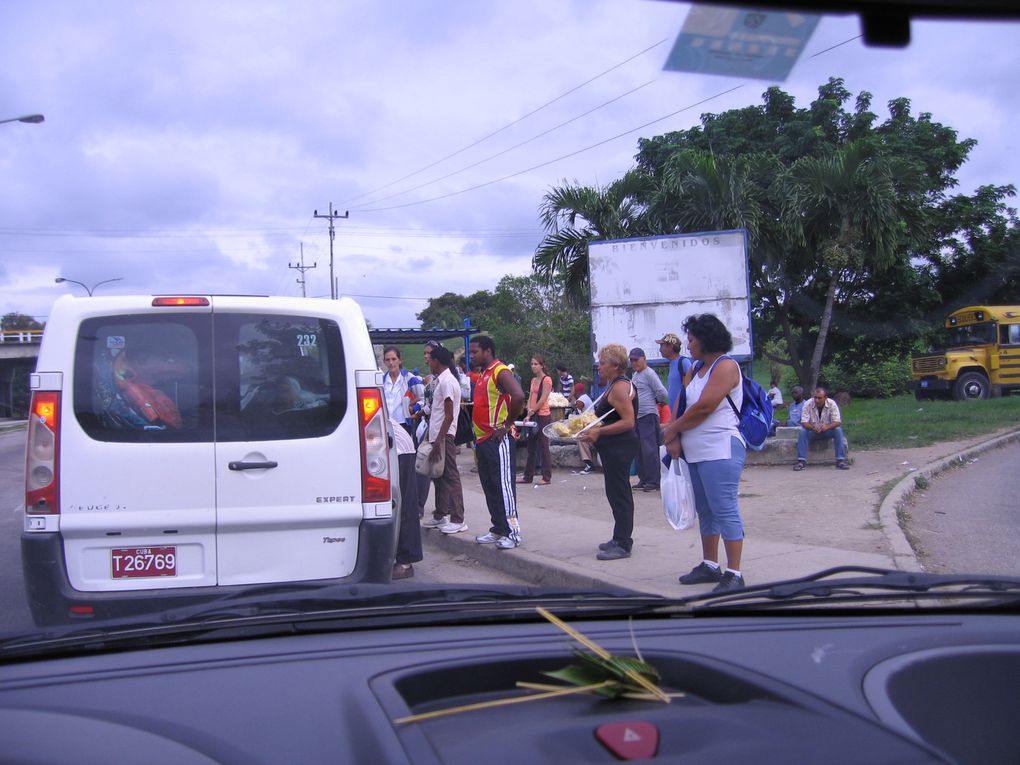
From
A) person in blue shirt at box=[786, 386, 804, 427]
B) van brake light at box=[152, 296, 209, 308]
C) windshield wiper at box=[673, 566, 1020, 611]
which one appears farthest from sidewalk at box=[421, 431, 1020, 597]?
van brake light at box=[152, 296, 209, 308]

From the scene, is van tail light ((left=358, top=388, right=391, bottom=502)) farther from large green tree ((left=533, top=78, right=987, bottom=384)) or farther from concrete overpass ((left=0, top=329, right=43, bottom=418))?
concrete overpass ((left=0, top=329, right=43, bottom=418))

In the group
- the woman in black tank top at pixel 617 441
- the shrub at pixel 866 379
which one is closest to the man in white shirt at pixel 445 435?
the woman in black tank top at pixel 617 441

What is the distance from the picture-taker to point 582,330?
31312 millimetres

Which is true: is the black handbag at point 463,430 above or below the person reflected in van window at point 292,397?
below

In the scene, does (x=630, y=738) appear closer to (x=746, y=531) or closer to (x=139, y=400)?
(x=139, y=400)

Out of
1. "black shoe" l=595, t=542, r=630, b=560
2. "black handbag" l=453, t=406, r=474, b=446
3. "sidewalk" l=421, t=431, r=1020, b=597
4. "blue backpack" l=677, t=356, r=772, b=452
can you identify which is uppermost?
"blue backpack" l=677, t=356, r=772, b=452

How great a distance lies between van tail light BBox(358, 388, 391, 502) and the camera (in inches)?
188

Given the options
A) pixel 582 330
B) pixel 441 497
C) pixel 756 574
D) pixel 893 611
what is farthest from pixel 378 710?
pixel 582 330

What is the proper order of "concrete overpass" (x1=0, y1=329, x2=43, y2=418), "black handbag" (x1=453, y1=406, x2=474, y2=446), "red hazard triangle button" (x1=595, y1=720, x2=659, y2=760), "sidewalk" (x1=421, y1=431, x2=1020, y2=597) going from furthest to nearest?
"concrete overpass" (x1=0, y1=329, x2=43, y2=418) < "black handbag" (x1=453, y1=406, x2=474, y2=446) < "sidewalk" (x1=421, y1=431, x2=1020, y2=597) < "red hazard triangle button" (x1=595, y1=720, x2=659, y2=760)

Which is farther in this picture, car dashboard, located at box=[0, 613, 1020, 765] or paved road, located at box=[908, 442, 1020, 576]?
paved road, located at box=[908, 442, 1020, 576]

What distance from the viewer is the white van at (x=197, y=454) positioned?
439cm

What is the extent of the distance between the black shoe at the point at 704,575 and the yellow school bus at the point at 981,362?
22.7 meters

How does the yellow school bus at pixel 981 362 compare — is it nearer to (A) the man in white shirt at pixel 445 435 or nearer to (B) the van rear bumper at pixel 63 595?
(A) the man in white shirt at pixel 445 435

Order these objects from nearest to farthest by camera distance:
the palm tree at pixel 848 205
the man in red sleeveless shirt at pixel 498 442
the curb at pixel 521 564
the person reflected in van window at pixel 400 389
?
the curb at pixel 521 564
the man in red sleeveless shirt at pixel 498 442
the person reflected in van window at pixel 400 389
the palm tree at pixel 848 205
